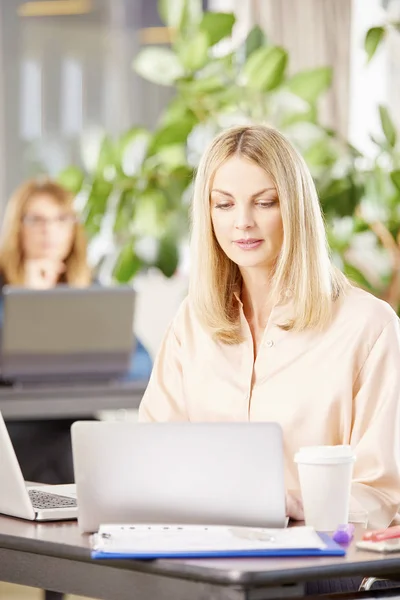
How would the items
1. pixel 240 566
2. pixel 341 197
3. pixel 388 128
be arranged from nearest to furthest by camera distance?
pixel 240 566, pixel 388 128, pixel 341 197

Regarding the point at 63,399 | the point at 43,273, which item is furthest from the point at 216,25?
the point at 63,399

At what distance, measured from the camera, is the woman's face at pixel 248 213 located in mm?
2129

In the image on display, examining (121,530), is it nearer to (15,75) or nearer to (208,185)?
(208,185)

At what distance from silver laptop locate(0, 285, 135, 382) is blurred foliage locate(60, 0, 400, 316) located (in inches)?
21.0

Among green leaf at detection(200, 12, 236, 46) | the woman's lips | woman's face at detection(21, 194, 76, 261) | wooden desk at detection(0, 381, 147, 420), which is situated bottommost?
wooden desk at detection(0, 381, 147, 420)

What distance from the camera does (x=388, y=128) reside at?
3.98m

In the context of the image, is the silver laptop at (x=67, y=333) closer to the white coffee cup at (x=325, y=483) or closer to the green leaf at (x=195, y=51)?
the green leaf at (x=195, y=51)

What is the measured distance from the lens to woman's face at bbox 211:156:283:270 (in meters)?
2.13

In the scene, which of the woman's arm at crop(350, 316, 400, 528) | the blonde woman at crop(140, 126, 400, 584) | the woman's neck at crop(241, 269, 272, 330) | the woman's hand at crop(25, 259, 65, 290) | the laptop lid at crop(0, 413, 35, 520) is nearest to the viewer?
the laptop lid at crop(0, 413, 35, 520)

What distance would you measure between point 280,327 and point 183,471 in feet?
1.85

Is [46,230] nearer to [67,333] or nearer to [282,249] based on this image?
[67,333]

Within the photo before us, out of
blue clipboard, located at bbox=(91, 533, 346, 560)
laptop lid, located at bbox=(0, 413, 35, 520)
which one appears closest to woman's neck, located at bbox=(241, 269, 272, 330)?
laptop lid, located at bbox=(0, 413, 35, 520)

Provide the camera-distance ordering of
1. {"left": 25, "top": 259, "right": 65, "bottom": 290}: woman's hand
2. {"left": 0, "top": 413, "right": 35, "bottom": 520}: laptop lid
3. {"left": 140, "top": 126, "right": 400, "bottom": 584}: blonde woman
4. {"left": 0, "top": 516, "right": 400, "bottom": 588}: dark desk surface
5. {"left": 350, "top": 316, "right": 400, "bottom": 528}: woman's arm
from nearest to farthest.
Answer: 1. {"left": 0, "top": 516, "right": 400, "bottom": 588}: dark desk surface
2. {"left": 0, "top": 413, "right": 35, "bottom": 520}: laptop lid
3. {"left": 350, "top": 316, "right": 400, "bottom": 528}: woman's arm
4. {"left": 140, "top": 126, "right": 400, "bottom": 584}: blonde woman
5. {"left": 25, "top": 259, "right": 65, "bottom": 290}: woman's hand

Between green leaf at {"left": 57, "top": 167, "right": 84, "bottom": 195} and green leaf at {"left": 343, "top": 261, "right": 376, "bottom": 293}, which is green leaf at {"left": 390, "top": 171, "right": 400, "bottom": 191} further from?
green leaf at {"left": 57, "top": 167, "right": 84, "bottom": 195}
